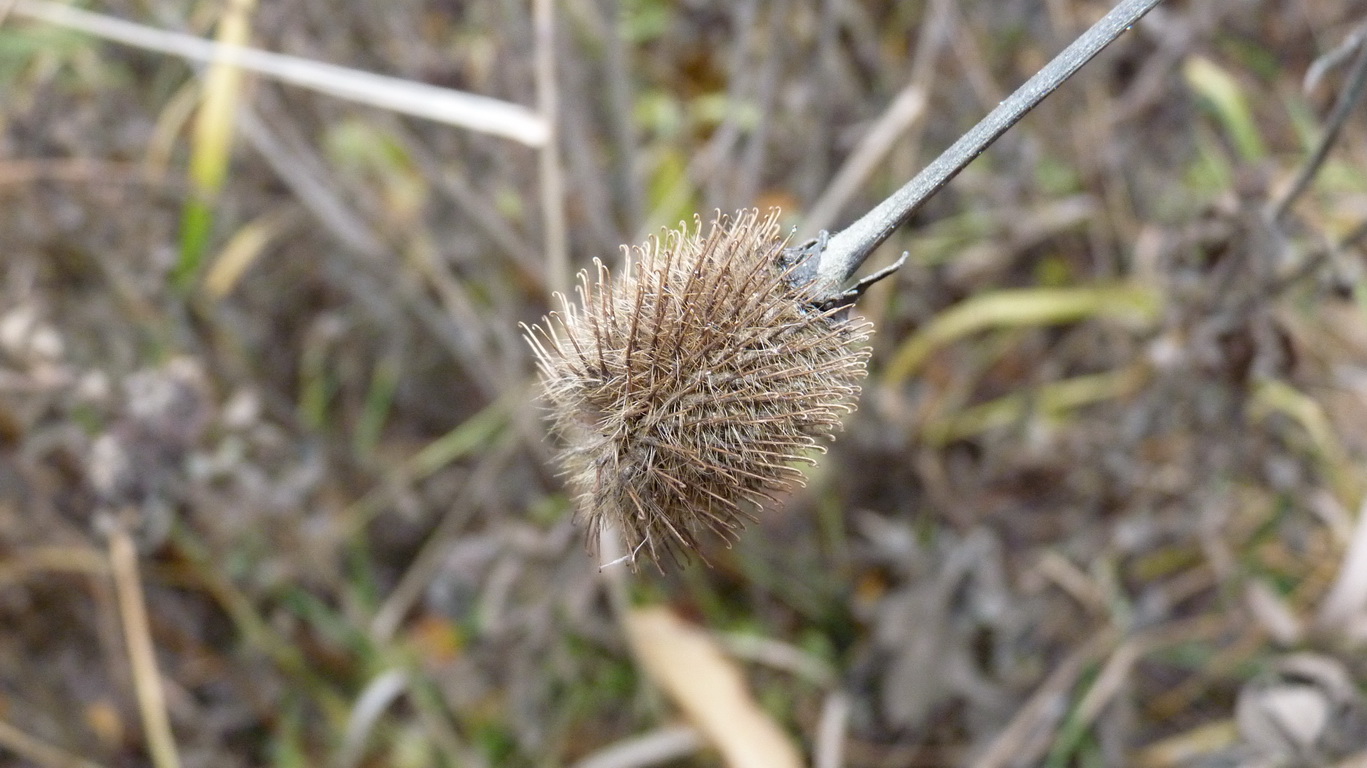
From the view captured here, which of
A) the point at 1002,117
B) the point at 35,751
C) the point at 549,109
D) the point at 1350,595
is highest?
the point at 549,109

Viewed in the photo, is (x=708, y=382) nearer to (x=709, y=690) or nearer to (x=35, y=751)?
(x=709, y=690)

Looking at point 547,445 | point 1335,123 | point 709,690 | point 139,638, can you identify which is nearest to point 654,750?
point 709,690

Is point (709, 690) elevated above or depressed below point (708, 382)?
below

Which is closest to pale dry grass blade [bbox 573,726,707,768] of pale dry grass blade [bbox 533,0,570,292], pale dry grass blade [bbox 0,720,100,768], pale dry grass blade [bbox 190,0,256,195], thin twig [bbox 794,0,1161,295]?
pale dry grass blade [bbox 533,0,570,292]

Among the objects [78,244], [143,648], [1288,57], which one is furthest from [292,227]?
[1288,57]

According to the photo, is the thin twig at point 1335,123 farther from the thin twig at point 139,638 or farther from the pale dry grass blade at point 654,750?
the thin twig at point 139,638

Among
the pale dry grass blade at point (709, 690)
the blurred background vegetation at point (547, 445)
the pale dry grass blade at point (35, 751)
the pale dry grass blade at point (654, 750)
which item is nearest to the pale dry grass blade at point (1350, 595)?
the blurred background vegetation at point (547, 445)
